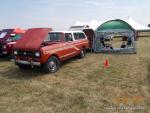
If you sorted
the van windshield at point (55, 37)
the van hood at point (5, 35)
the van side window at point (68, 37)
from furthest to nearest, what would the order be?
1. the van hood at point (5, 35)
2. the van side window at point (68, 37)
3. the van windshield at point (55, 37)

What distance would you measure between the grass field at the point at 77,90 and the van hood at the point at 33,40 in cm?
130

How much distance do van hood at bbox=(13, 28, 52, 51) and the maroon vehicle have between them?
3.05m

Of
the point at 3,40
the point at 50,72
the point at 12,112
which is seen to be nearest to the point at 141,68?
the point at 50,72

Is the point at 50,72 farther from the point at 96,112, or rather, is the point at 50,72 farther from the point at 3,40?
the point at 3,40

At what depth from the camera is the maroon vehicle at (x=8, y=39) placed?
42.2 feet

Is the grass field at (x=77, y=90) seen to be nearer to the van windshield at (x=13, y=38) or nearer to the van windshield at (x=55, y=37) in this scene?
the van windshield at (x=55, y=37)

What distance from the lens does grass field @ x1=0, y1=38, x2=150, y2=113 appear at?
580 cm

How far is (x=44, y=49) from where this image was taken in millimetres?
8906

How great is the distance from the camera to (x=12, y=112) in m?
5.60

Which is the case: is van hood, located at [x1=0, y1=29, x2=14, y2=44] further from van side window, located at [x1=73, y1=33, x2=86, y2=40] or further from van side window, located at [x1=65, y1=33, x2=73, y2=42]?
van side window, located at [x1=73, y1=33, x2=86, y2=40]

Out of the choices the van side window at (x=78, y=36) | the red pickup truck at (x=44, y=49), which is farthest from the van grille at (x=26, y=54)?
the van side window at (x=78, y=36)

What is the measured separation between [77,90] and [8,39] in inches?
328

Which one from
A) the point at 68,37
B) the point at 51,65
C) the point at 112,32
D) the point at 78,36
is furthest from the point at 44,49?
the point at 112,32

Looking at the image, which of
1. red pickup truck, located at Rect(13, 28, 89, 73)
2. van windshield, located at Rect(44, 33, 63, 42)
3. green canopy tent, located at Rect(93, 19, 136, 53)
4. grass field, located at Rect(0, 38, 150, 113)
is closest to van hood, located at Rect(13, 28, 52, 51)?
red pickup truck, located at Rect(13, 28, 89, 73)
